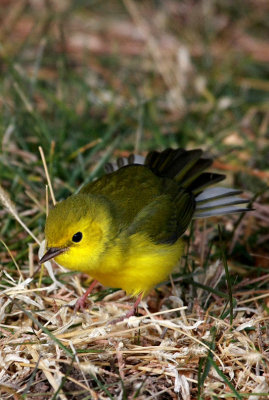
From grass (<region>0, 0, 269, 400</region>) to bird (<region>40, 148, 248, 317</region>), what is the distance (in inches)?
9.0

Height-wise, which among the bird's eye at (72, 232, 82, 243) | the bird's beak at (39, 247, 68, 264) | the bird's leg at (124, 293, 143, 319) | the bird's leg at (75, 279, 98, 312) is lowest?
the bird's leg at (124, 293, 143, 319)

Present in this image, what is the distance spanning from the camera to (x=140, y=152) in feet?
18.0

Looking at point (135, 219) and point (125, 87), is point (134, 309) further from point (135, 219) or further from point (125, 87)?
point (125, 87)

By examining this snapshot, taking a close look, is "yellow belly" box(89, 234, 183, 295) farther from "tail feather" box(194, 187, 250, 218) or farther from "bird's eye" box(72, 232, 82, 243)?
"tail feather" box(194, 187, 250, 218)

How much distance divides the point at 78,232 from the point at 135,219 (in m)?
0.55

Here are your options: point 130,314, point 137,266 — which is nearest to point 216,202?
point 137,266

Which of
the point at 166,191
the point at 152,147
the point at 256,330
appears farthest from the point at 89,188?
the point at 152,147

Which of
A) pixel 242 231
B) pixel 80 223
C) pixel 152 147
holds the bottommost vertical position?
pixel 242 231

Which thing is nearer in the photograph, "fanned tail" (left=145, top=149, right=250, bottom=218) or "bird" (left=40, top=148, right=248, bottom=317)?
"bird" (left=40, top=148, right=248, bottom=317)

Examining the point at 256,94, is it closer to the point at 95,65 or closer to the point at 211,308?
the point at 95,65

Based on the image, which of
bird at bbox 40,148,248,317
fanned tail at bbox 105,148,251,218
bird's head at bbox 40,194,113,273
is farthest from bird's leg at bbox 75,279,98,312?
fanned tail at bbox 105,148,251,218

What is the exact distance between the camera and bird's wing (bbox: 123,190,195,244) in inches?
151

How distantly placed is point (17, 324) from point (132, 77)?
4036 millimetres

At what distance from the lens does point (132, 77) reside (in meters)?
6.94
